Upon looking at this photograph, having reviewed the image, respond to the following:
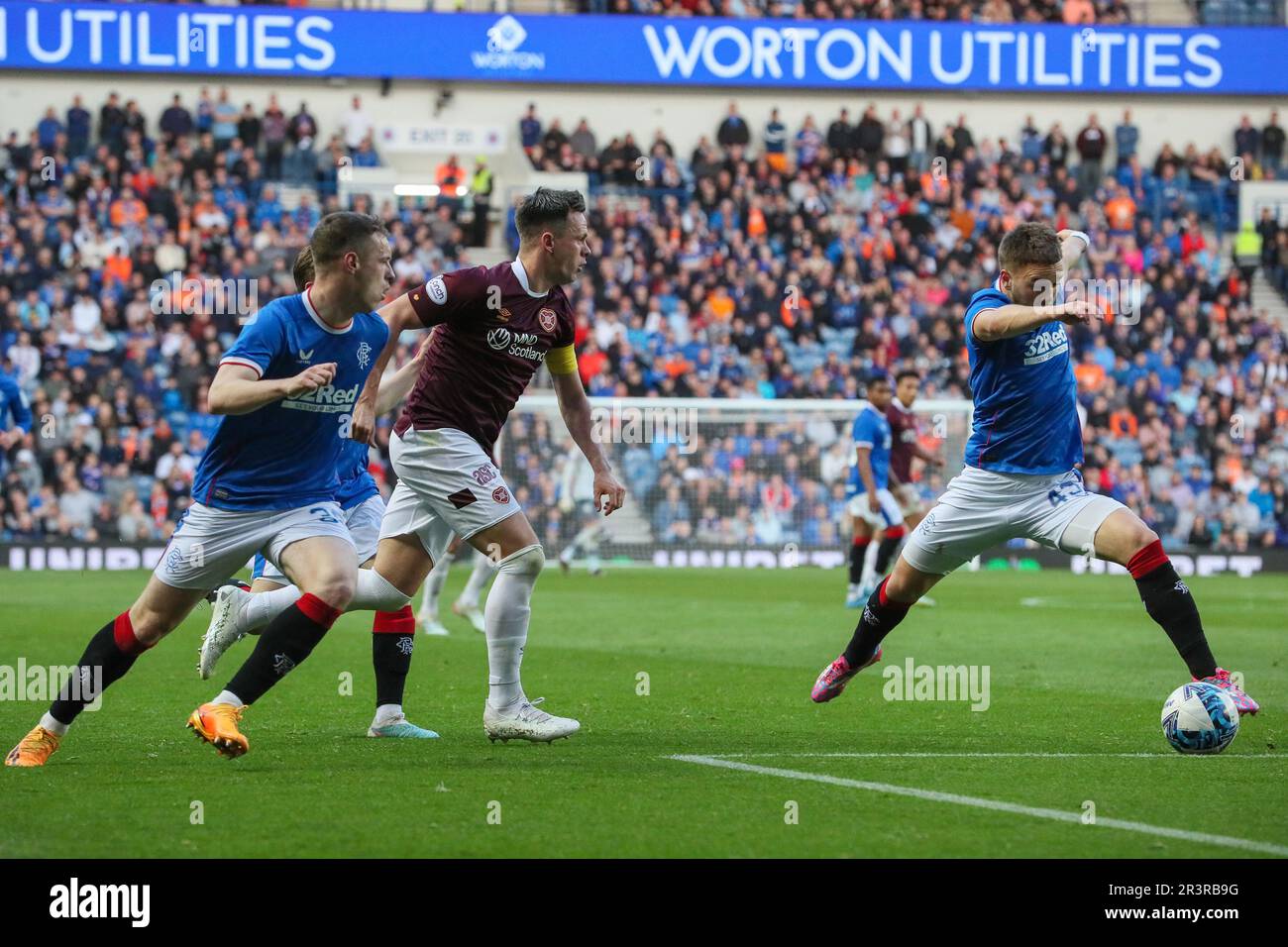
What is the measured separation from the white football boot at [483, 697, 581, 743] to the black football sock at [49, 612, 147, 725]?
5.40 feet

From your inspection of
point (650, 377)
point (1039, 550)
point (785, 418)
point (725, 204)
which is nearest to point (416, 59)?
point (725, 204)

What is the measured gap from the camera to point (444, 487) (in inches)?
315

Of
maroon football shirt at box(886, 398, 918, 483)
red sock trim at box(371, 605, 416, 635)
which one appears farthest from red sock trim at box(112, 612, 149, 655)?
maroon football shirt at box(886, 398, 918, 483)

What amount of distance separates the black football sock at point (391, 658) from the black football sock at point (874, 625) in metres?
2.33

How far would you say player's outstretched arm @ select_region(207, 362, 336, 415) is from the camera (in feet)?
21.6

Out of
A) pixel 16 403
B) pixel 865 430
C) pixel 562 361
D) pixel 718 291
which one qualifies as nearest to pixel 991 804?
pixel 562 361

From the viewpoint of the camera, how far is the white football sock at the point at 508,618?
8055 millimetres

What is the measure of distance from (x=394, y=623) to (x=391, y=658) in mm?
188

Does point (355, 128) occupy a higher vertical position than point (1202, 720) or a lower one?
higher

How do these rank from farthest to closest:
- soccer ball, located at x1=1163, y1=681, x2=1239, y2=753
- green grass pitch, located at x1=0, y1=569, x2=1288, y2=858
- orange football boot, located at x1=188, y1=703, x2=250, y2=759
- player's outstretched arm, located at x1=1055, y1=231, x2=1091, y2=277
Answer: player's outstretched arm, located at x1=1055, y1=231, x2=1091, y2=277, soccer ball, located at x1=1163, y1=681, x2=1239, y2=753, orange football boot, located at x1=188, y1=703, x2=250, y2=759, green grass pitch, located at x1=0, y1=569, x2=1288, y2=858

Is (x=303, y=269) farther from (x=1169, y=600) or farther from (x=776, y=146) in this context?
(x=776, y=146)

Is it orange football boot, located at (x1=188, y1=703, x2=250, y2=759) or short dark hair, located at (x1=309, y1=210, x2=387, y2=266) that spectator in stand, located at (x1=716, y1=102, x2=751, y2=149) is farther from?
orange football boot, located at (x1=188, y1=703, x2=250, y2=759)
